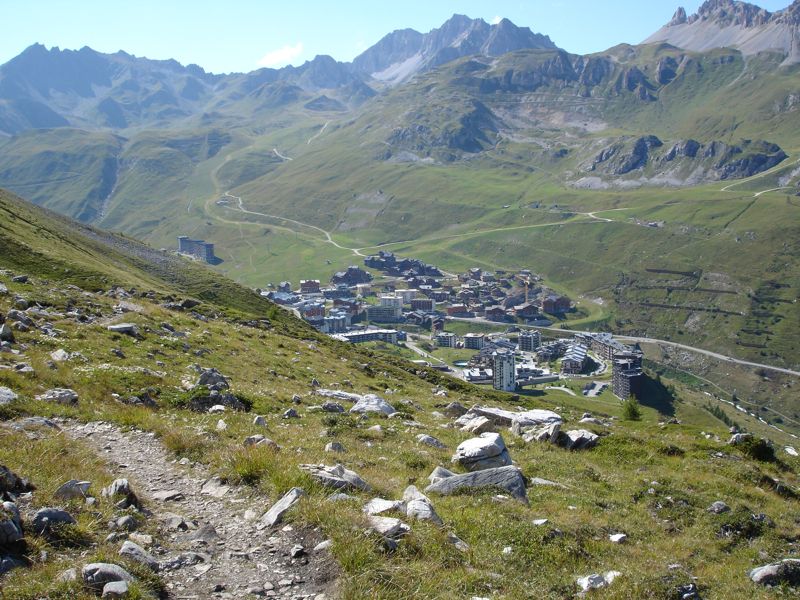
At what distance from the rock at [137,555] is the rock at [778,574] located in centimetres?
1225

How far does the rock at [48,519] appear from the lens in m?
9.87

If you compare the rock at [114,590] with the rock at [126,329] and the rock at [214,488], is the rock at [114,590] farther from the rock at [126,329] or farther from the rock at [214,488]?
the rock at [126,329]

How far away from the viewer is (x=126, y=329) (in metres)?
32.8

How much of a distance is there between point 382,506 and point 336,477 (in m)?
1.54

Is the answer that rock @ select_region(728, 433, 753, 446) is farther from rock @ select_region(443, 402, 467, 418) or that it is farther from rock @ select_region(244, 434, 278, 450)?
rock @ select_region(244, 434, 278, 450)

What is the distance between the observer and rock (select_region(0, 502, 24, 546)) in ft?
30.3

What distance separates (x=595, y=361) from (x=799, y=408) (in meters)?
54.2

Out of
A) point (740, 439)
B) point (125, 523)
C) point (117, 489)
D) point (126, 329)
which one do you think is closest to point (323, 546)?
point (125, 523)

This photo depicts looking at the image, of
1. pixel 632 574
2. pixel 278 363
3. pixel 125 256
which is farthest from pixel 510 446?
pixel 125 256

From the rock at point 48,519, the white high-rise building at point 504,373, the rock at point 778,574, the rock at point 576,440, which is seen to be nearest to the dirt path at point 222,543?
the rock at point 48,519

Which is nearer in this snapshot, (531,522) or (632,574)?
(632,574)

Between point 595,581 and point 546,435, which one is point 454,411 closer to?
point 546,435

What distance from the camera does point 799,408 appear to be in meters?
161

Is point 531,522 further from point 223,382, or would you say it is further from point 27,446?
point 223,382
